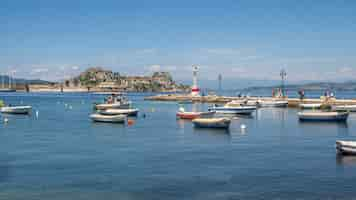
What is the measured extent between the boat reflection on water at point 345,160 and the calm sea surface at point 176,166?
68mm

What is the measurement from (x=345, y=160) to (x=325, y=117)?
30903 millimetres

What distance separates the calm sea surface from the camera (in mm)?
21422

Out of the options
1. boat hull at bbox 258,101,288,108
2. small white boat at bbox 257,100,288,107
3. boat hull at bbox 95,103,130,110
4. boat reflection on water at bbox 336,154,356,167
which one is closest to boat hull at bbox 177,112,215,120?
boat hull at bbox 95,103,130,110

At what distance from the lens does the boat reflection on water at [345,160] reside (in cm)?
2861

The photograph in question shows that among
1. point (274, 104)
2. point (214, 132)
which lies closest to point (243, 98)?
point (274, 104)

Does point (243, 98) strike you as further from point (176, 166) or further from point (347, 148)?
point (176, 166)

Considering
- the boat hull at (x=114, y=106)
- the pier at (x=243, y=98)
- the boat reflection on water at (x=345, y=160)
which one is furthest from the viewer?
the pier at (x=243, y=98)

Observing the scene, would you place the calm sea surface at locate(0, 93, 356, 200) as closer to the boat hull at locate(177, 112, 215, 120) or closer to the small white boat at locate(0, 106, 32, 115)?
the boat hull at locate(177, 112, 215, 120)

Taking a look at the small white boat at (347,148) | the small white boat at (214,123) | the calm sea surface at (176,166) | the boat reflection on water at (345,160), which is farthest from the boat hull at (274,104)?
the boat reflection on water at (345,160)

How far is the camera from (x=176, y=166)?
27.7 m

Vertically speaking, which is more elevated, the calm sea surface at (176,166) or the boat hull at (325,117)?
the boat hull at (325,117)

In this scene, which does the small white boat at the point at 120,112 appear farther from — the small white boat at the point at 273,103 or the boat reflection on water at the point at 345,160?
the boat reflection on water at the point at 345,160

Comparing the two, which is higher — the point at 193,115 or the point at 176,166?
the point at 193,115

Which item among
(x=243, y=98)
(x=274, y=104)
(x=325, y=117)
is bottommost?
(x=274, y=104)
